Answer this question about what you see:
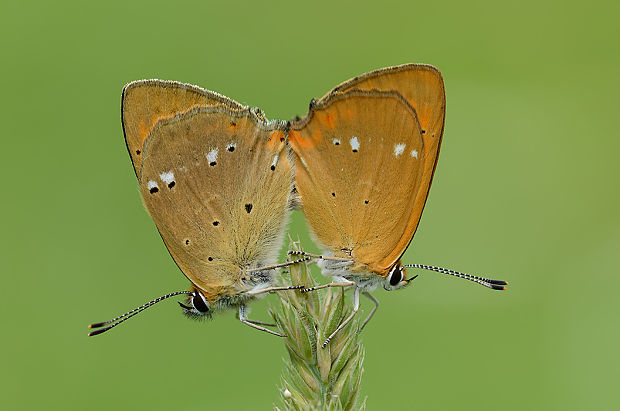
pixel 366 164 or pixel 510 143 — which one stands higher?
pixel 366 164

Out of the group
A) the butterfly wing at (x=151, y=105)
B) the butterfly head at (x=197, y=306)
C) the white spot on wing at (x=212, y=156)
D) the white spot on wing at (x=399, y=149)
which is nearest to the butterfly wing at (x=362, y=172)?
the white spot on wing at (x=399, y=149)

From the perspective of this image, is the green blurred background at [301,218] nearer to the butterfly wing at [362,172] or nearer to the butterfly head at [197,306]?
the butterfly head at [197,306]

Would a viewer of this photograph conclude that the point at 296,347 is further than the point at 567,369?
No

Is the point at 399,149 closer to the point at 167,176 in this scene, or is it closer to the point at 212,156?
the point at 212,156

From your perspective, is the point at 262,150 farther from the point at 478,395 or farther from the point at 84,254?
the point at 84,254

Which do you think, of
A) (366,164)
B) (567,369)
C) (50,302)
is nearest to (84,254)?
(50,302)

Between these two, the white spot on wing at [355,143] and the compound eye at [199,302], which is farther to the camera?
the white spot on wing at [355,143]
